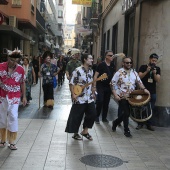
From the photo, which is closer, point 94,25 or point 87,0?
point 87,0

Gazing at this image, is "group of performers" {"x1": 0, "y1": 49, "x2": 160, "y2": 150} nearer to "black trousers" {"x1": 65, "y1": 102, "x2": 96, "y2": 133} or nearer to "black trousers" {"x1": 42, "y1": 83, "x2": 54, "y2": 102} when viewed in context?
"black trousers" {"x1": 65, "y1": 102, "x2": 96, "y2": 133}

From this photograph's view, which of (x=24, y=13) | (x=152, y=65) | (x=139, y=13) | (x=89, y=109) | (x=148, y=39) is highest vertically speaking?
(x=24, y=13)

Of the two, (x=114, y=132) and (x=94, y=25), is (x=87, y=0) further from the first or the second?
(x=114, y=132)

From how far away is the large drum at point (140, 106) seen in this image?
7.80m

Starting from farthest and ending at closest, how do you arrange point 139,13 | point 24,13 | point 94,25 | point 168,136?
point 94,25
point 24,13
point 139,13
point 168,136

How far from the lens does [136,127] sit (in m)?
8.67

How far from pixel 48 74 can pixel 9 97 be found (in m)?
4.90

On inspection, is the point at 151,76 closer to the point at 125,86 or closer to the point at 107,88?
the point at 125,86

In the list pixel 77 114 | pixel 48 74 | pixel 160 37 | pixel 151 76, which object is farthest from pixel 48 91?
pixel 77 114

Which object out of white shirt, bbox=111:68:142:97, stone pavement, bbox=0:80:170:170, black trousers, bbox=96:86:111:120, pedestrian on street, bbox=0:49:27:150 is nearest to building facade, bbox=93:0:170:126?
stone pavement, bbox=0:80:170:170

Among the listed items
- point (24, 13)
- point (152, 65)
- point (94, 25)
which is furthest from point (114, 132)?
point (94, 25)

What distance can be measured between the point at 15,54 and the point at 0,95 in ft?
2.63

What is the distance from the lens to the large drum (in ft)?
25.6

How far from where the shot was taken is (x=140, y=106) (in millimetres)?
7828
